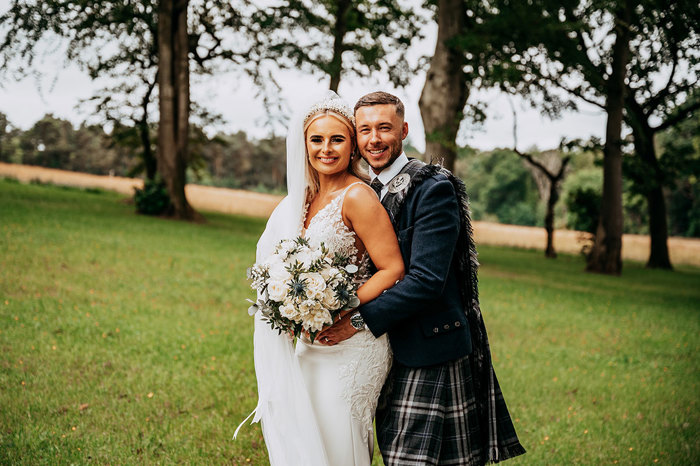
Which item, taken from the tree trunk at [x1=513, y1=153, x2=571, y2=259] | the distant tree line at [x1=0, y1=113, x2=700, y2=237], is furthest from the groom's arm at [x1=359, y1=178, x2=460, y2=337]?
the distant tree line at [x1=0, y1=113, x2=700, y2=237]

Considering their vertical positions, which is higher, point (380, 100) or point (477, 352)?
point (380, 100)

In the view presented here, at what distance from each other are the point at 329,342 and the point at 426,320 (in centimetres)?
47

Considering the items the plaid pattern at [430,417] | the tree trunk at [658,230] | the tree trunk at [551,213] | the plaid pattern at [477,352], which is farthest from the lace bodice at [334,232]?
the tree trunk at [658,230]

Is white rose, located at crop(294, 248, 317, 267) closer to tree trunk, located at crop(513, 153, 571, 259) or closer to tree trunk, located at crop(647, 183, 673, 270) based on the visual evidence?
tree trunk, located at crop(513, 153, 571, 259)

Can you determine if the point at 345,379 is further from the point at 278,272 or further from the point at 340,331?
the point at 278,272

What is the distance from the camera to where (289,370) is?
2.74 m

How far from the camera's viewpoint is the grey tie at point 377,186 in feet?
9.16

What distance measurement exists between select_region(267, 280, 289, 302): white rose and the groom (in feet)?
1.09

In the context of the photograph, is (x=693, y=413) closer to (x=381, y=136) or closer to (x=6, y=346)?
(x=381, y=136)

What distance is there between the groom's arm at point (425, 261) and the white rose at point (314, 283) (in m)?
0.26

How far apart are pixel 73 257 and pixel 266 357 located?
31.0 ft

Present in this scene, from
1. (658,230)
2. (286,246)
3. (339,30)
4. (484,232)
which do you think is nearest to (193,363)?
(286,246)

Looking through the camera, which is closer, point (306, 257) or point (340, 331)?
point (306, 257)

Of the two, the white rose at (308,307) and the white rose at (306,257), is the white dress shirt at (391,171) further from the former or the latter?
the white rose at (308,307)
